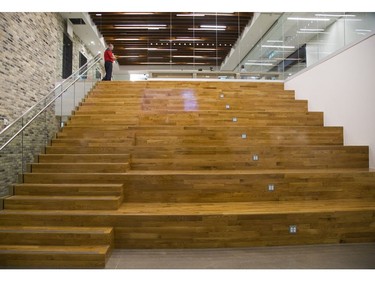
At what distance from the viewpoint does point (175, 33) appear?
1145cm

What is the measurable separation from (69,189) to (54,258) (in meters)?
1.11

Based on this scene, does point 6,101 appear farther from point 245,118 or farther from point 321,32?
point 321,32

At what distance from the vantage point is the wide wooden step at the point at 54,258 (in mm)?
2752

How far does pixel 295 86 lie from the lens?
22.8 ft

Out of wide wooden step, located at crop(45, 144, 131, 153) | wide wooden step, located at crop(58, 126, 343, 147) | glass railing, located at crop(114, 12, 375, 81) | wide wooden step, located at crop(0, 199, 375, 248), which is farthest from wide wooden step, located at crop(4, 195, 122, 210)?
glass railing, located at crop(114, 12, 375, 81)

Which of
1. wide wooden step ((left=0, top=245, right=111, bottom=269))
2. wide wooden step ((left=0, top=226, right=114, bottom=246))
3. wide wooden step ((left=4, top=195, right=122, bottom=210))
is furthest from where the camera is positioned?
wide wooden step ((left=4, top=195, right=122, bottom=210))

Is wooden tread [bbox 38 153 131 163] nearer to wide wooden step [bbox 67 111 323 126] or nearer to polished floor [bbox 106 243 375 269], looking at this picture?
wide wooden step [bbox 67 111 323 126]

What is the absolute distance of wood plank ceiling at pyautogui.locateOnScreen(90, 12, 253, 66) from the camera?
34.0 ft

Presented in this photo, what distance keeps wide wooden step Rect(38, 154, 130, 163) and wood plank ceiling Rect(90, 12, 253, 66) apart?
281 inches

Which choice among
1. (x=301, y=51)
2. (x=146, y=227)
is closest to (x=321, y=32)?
(x=301, y=51)

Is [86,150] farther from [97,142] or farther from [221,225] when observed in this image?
[221,225]

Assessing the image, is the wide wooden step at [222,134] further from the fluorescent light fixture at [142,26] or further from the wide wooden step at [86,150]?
the fluorescent light fixture at [142,26]
